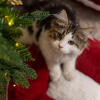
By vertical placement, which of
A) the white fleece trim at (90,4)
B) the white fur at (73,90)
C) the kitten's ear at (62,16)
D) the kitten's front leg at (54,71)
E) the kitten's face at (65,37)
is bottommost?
the white fur at (73,90)

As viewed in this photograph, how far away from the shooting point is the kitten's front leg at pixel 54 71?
3.59ft

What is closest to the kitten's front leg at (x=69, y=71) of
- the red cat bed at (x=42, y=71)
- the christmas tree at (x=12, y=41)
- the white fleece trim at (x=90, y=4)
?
the red cat bed at (x=42, y=71)

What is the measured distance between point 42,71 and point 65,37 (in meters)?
0.30

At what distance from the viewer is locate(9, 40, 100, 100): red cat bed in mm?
992

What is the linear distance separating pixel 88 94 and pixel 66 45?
439mm

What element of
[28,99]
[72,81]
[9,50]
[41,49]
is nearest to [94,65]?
[72,81]

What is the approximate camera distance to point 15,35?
0.56m

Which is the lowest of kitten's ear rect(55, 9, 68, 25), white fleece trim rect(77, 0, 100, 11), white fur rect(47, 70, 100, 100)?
white fur rect(47, 70, 100, 100)

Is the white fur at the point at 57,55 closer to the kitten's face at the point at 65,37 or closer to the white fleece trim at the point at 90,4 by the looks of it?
the kitten's face at the point at 65,37

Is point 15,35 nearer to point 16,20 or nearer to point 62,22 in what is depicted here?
point 16,20

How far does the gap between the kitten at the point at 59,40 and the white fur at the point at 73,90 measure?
4 cm

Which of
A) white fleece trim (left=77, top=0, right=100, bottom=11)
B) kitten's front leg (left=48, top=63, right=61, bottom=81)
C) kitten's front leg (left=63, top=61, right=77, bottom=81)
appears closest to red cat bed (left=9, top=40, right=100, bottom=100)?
kitten's front leg (left=48, top=63, right=61, bottom=81)

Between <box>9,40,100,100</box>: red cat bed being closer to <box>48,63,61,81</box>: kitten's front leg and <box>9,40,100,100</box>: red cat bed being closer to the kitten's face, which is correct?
<box>48,63,61,81</box>: kitten's front leg

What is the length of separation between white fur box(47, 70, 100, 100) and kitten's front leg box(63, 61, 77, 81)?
0.11 feet
